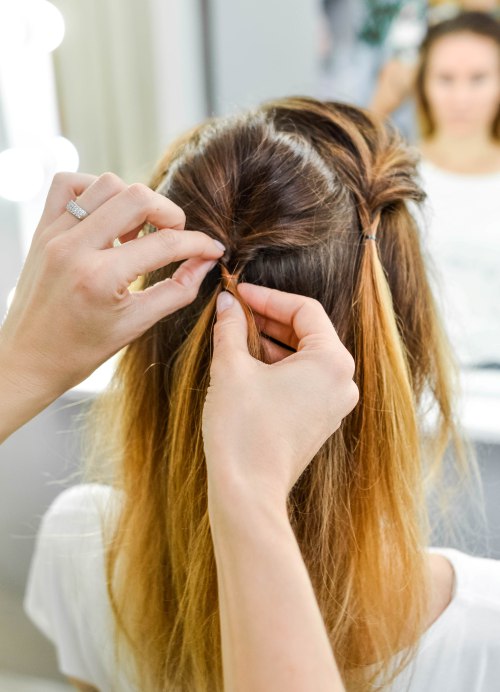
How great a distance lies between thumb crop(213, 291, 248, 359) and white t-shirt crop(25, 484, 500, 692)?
37cm

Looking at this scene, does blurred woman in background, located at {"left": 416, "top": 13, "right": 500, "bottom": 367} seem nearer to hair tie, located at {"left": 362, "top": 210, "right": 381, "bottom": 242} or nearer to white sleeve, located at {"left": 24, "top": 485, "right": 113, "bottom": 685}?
hair tie, located at {"left": 362, "top": 210, "right": 381, "bottom": 242}

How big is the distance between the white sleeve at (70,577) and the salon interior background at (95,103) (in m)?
0.05

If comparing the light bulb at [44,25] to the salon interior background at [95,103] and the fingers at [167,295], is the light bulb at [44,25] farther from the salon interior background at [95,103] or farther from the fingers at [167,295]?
the fingers at [167,295]

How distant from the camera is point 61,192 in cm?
60

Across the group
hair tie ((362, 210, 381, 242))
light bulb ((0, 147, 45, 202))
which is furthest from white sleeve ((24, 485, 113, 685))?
light bulb ((0, 147, 45, 202))

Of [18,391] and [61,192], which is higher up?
[61,192]

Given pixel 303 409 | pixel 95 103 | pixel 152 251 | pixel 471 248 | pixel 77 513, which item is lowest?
pixel 77 513

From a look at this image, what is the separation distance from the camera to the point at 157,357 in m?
0.69

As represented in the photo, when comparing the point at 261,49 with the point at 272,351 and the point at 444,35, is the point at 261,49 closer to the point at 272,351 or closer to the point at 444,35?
the point at 444,35

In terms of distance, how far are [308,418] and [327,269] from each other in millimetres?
193

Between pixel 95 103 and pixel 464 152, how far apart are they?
88cm

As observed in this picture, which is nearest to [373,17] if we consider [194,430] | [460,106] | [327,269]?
[460,106]

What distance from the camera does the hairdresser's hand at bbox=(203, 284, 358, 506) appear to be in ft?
1.42

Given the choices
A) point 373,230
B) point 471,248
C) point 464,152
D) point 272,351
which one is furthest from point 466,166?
point 272,351
